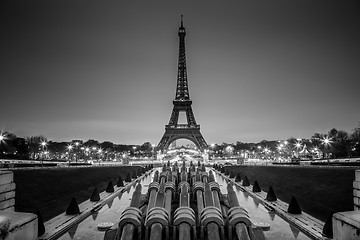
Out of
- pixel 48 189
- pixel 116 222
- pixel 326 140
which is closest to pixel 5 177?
pixel 116 222

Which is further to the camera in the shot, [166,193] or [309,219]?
[309,219]

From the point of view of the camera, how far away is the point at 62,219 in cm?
1212

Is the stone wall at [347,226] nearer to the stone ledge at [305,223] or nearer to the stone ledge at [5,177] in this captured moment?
the stone ledge at [305,223]

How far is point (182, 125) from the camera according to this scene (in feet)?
326

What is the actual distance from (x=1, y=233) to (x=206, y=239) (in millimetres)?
3982

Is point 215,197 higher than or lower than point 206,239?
higher

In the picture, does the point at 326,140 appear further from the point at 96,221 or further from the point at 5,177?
the point at 5,177

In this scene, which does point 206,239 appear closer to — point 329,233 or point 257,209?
point 329,233

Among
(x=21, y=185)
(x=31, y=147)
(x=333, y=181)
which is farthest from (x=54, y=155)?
(x=333, y=181)

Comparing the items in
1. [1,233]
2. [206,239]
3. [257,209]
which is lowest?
[257,209]

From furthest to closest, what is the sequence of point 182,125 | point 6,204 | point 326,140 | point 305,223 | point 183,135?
1. point 182,125
2. point 183,135
3. point 326,140
4. point 305,223
5. point 6,204

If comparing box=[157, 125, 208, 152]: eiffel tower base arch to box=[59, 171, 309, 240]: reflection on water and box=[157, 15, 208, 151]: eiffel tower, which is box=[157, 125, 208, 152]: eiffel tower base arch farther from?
box=[59, 171, 309, 240]: reflection on water

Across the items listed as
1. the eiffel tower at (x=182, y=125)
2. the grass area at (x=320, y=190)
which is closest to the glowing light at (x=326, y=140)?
the grass area at (x=320, y=190)

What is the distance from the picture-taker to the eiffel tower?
9356cm
